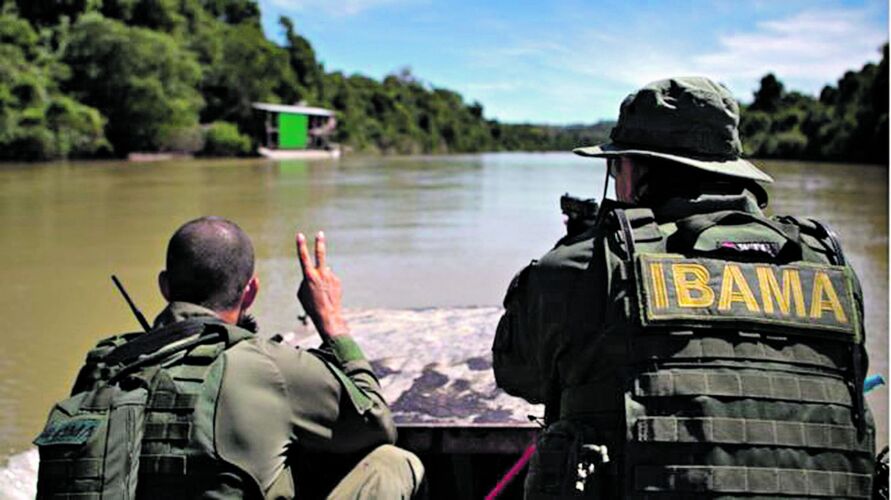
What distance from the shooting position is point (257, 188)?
74.7 feet

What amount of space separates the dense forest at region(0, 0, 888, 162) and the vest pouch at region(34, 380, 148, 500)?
34.1 m

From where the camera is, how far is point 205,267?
7.30 feet

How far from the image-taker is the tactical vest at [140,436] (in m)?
1.91

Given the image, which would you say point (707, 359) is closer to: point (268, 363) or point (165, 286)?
point (268, 363)

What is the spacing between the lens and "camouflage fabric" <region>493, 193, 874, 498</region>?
5.68 feet

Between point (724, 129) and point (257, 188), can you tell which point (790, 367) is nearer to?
point (724, 129)

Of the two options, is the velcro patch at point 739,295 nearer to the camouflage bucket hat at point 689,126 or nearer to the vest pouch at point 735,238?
the vest pouch at point 735,238

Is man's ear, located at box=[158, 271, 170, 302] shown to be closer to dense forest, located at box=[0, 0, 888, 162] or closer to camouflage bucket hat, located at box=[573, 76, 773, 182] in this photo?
camouflage bucket hat, located at box=[573, 76, 773, 182]

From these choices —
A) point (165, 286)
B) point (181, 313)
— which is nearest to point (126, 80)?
point (165, 286)

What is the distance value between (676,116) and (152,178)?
83.9ft

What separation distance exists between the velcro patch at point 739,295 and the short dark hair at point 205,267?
1008 millimetres

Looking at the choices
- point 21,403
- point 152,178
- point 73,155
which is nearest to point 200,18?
point 73,155

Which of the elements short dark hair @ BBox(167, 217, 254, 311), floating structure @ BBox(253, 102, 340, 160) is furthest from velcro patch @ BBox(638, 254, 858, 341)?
floating structure @ BBox(253, 102, 340, 160)

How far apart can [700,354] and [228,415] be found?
38.3 inches
